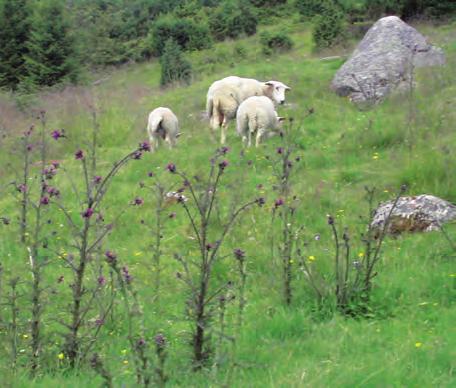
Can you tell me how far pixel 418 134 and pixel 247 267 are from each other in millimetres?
4421

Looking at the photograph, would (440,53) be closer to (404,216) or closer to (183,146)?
(183,146)

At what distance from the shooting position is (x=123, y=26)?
48.5 meters

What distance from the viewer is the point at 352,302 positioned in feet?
18.5

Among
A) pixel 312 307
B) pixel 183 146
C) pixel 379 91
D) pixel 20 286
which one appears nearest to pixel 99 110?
pixel 183 146

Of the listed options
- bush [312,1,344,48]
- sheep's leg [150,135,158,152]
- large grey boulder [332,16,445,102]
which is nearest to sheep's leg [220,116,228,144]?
sheep's leg [150,135,158,152]

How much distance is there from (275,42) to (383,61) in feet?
58.9

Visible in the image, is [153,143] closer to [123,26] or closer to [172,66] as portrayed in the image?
[172,66]

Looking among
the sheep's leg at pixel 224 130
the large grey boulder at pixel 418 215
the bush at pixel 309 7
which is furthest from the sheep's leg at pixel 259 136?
the bush at pixel 309 7

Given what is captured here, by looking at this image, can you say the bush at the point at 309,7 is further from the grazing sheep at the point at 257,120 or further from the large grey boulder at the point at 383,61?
the grazing sheep at the point at 257,120

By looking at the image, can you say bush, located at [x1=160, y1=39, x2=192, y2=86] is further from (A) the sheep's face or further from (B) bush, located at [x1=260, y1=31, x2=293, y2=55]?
(A) the sheep's face

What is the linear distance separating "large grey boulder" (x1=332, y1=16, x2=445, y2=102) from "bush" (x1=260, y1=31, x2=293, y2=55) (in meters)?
15.2

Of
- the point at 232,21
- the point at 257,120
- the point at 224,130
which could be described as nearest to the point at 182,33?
the point at 232,21

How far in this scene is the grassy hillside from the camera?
4562mm

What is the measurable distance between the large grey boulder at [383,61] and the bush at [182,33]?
2388 cm
